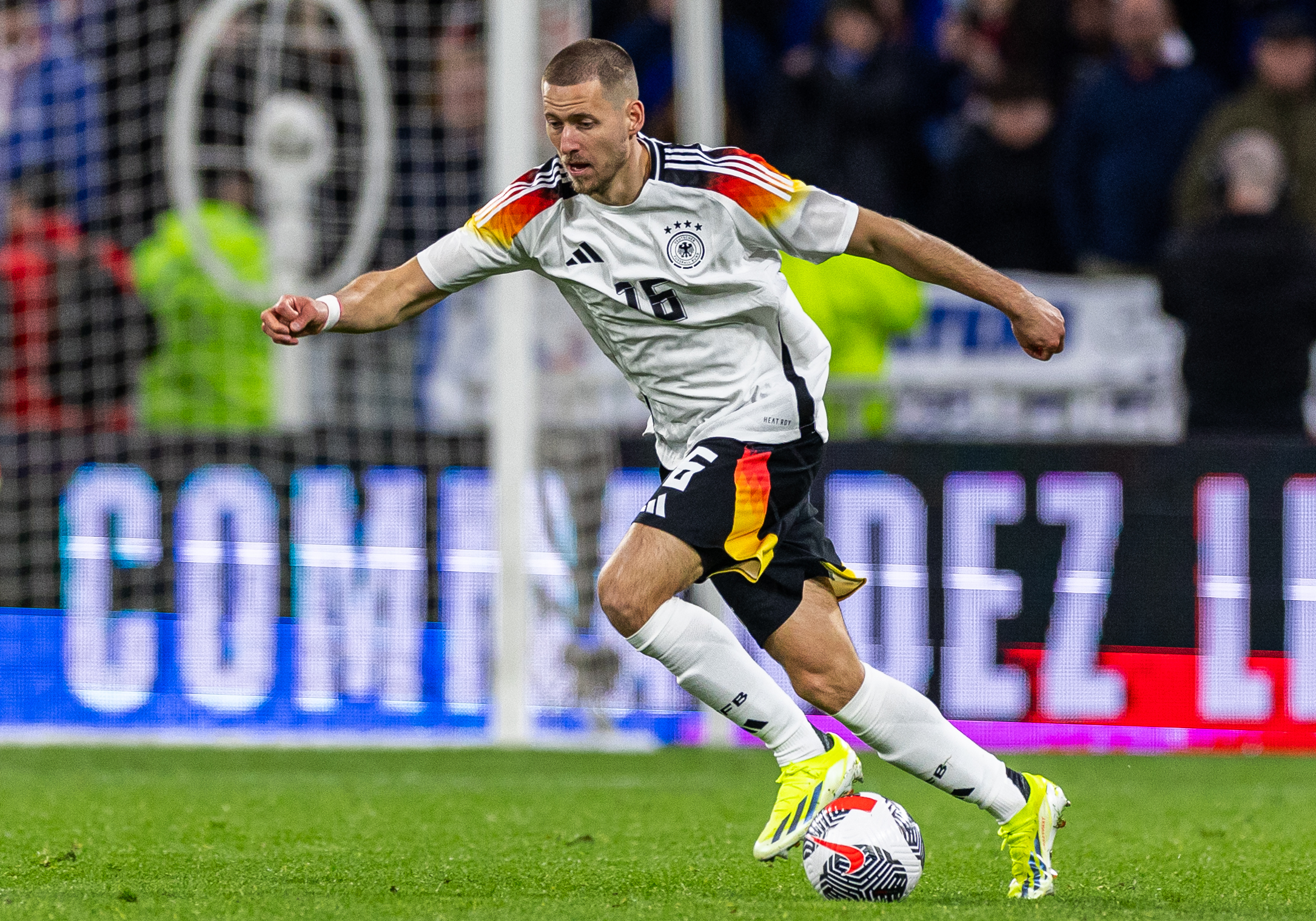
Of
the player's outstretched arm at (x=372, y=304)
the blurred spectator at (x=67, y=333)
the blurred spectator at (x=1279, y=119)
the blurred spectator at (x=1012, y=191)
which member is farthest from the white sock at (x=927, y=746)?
the blurred spectator at (x=1012, y=191)

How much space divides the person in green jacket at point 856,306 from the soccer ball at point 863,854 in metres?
5.22

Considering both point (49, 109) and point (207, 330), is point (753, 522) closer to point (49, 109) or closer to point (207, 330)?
point (207, 330)

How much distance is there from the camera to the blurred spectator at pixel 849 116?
1108 centimetres

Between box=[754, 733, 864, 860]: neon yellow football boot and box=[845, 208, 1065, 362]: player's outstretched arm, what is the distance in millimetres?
1018

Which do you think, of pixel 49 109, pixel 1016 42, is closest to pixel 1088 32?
pixel 1016 42

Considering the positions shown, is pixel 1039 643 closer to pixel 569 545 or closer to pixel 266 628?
pixel 569 545

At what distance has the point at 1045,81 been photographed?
37.1ft

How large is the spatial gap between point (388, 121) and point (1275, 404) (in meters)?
4.34

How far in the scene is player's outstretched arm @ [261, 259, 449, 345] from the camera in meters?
4.38

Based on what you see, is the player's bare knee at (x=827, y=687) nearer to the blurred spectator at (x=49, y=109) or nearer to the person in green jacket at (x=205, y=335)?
the person in green jacket at (x=205, y=335)

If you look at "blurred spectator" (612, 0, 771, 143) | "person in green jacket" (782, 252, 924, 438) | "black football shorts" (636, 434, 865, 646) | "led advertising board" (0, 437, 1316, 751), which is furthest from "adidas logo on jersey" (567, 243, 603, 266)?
"blurred spectator" (612, 0, 771, 143)

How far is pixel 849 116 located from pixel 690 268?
689 centimetres

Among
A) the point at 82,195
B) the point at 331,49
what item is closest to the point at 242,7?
the point at 331,49

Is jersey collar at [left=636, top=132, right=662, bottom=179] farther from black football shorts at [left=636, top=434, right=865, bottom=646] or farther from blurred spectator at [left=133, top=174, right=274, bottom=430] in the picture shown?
blurred spectator at [left=133, top=174, right=274, bottom=430]
